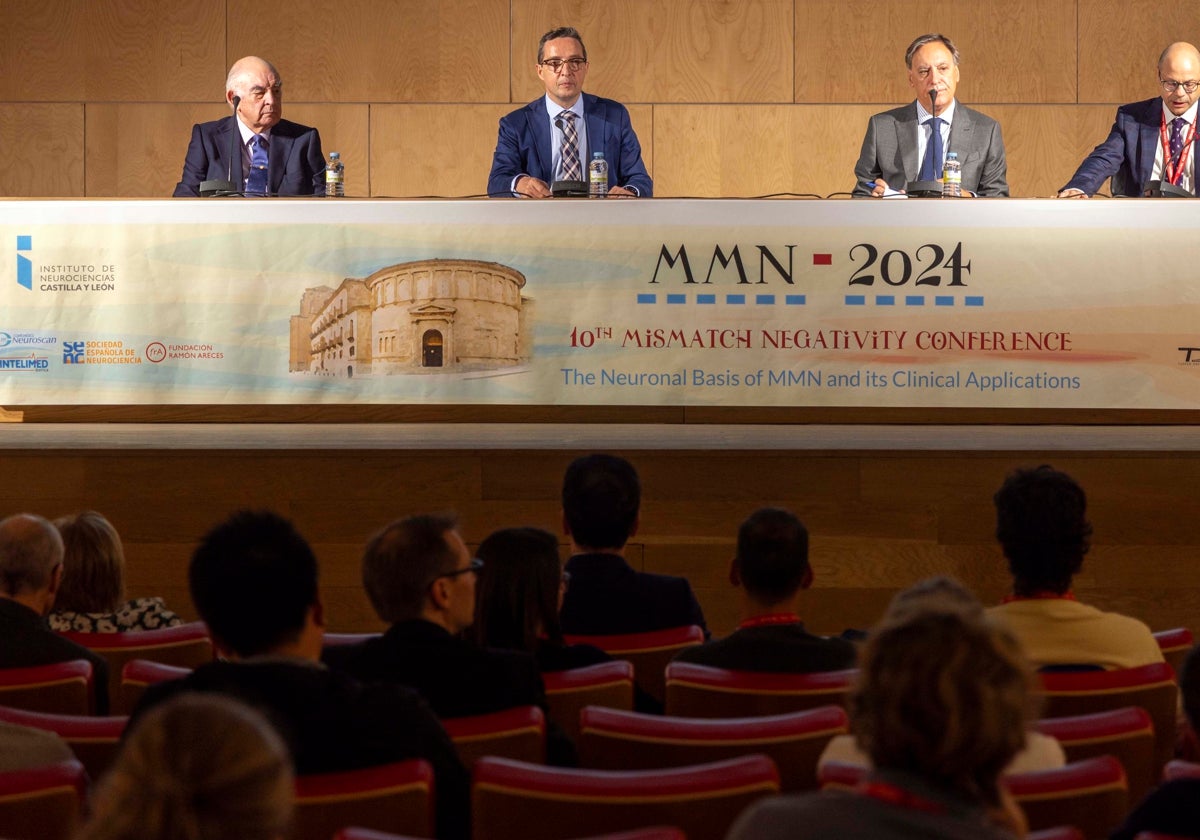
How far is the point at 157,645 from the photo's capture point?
282cm

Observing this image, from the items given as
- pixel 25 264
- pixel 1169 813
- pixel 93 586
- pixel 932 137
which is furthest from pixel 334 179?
pixel 1169 813

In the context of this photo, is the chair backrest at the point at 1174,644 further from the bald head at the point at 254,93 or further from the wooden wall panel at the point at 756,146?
the wooden wall panel at the point at 756,146

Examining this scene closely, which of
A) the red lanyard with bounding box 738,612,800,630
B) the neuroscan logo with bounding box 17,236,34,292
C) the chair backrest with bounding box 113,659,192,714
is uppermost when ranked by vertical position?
the neuroscan logo with bounding box 17,236,34,292

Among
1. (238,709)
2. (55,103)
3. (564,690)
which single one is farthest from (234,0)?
(238,709)

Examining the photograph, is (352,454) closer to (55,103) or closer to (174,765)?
(174,765)

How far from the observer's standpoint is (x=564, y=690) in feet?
7.47

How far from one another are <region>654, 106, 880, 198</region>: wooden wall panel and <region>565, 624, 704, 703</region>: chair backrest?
16.0 feet

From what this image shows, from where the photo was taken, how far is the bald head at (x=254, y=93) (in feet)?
17.5

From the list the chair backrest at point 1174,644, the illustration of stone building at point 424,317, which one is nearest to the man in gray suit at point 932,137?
the illustration of stone building at point 424,317

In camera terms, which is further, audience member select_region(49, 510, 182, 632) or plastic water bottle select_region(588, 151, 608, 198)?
plastic water bottle select_region(588, 151, 608, 198)

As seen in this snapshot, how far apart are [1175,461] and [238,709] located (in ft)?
12.6

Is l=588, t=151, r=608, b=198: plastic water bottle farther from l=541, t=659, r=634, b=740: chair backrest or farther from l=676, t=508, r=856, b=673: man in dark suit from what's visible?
l=541, t=659, r=634, b=740: chair backrest

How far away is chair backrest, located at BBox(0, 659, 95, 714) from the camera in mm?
2324

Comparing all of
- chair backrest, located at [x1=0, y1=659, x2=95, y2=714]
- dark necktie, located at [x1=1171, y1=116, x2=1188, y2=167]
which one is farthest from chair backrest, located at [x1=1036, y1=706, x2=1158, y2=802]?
dark necktie, located at [x1=1171, y1=116, x2=1188, y2=167]
